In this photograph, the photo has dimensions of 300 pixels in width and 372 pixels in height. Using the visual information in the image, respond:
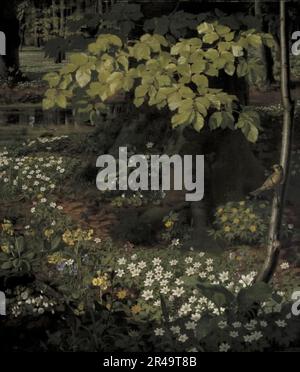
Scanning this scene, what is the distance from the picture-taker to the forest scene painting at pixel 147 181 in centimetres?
498

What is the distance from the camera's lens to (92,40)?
5.40 meters

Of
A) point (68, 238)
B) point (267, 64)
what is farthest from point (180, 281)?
point (267, 64)

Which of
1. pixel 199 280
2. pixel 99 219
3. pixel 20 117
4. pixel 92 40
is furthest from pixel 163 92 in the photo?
pixel 20 117

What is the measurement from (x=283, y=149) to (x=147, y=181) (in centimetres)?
198

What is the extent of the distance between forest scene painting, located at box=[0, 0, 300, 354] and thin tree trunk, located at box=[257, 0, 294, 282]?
0.01 m

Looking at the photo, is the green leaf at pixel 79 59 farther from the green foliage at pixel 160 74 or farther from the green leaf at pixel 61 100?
the green leaf at pixel 61 100

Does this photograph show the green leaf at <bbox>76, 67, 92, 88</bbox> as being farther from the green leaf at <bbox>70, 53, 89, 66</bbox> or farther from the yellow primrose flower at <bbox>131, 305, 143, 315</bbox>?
the yellow primrose flower at <bbox>131, 305, 143, 315</bbox>

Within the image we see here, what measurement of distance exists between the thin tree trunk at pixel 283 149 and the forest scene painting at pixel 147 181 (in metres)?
0.01

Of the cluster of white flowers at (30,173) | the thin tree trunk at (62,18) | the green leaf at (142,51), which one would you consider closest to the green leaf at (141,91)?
the green leaf at (142,51)

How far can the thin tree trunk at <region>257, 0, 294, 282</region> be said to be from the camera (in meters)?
5.07

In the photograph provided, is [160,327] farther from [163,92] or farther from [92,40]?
[92,40]

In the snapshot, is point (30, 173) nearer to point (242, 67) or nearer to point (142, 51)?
point (142, 51)
